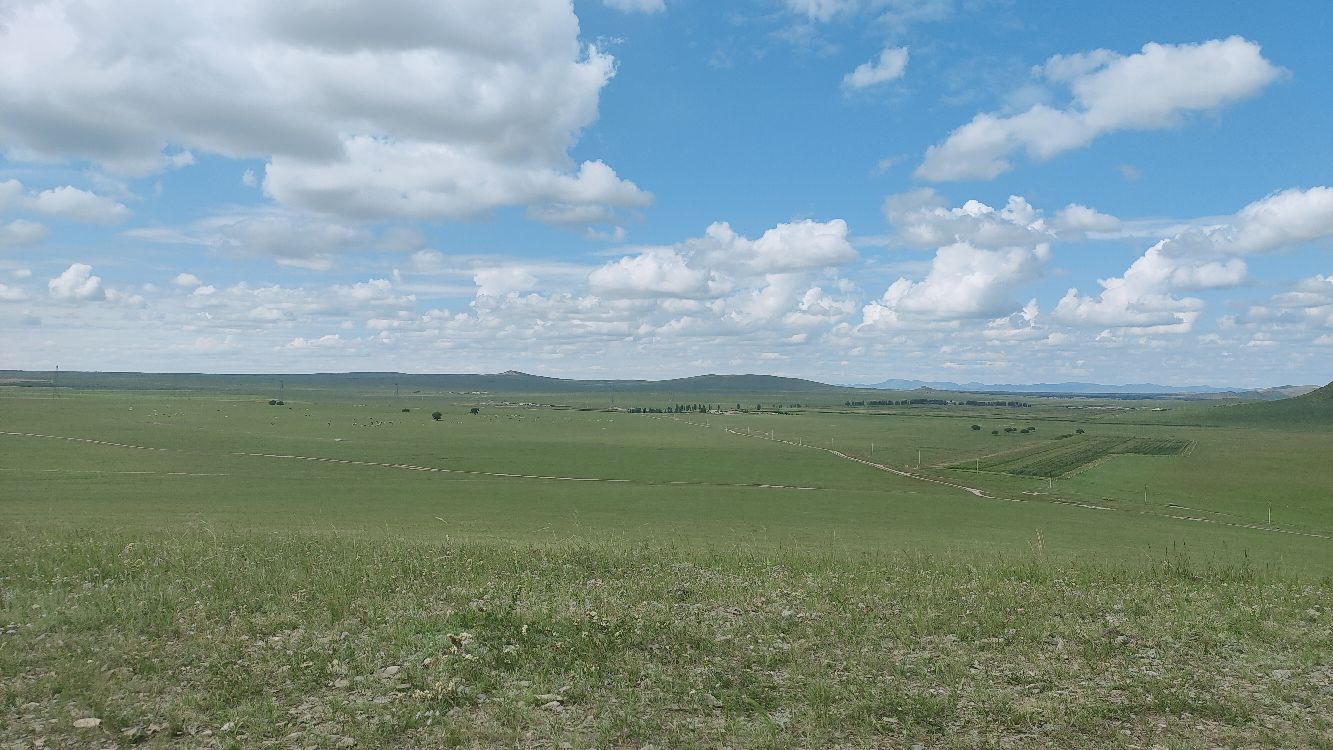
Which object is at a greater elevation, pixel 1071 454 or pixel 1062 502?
pixel 1071 454

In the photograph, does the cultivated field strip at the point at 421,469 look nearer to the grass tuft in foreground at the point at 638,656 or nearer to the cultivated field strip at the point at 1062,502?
the cultivated field strip at the point at 1062,502

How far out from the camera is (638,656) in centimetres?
992

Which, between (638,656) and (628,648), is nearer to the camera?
(638,656)

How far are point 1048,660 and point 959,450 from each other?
12848cm

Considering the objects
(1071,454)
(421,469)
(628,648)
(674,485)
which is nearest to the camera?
(628,648)

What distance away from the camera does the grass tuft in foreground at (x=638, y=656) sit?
818cm

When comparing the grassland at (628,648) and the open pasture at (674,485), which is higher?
the grassland at (628,648)

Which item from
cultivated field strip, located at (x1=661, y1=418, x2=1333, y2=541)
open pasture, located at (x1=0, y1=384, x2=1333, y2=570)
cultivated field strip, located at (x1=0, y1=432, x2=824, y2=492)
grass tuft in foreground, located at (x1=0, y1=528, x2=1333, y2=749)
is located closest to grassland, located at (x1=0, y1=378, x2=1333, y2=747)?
grass tuft in foreground, located at (x1=0, y1=528, x2=1333, y2=749)

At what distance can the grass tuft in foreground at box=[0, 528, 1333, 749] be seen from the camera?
8.18 m

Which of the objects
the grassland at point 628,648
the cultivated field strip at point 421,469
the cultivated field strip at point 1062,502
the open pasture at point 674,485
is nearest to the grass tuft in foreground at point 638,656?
the grassland at point 628,648

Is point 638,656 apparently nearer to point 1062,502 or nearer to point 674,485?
point 674,485

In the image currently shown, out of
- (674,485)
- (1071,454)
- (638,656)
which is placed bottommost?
(1071,454)

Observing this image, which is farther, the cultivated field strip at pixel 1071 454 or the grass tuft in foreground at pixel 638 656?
the cultivated field strip at pixel 1071 454

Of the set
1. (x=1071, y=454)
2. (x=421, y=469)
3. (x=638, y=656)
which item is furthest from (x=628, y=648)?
(x=1071, y=454)
